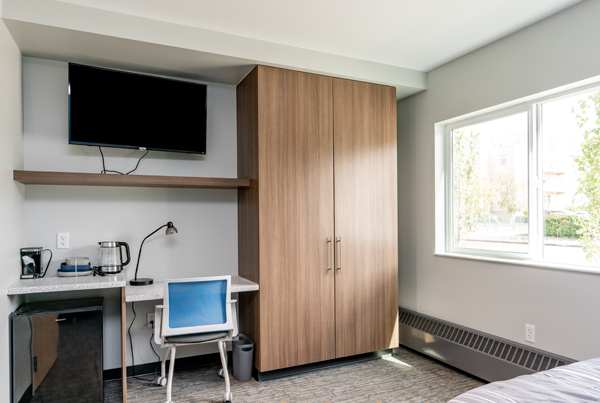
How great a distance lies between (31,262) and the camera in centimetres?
273

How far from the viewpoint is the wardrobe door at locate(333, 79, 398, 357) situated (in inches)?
132

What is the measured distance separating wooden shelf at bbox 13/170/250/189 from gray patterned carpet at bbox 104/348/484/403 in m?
1.50

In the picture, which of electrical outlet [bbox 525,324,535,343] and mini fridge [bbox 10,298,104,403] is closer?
mini fridge [bbox 10,298,104,403]

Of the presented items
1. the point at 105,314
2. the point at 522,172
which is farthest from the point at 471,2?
the point at 105,314

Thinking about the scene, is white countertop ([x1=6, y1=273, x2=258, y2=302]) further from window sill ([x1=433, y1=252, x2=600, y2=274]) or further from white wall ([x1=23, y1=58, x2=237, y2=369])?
window sill ([x1=433, y1=252, x2=600, y2=274])

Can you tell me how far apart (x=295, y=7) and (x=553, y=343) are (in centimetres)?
273

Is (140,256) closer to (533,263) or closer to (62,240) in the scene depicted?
(62,240)

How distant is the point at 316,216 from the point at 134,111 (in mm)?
1599

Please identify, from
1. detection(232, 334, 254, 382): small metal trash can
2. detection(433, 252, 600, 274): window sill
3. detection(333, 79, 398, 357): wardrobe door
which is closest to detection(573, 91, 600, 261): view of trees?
detection(433, 252, 600, 274): window sill

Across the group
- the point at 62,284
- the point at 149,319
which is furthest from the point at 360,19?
the point at 149,319

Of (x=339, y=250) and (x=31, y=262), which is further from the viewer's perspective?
(x=339, y=250)

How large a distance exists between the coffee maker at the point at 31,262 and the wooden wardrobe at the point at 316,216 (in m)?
1.46

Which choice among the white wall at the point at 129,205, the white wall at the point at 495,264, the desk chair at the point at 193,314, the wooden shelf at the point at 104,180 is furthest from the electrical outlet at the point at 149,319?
the white wall at the point at 495,264

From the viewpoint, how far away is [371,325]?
3453 millimetres
